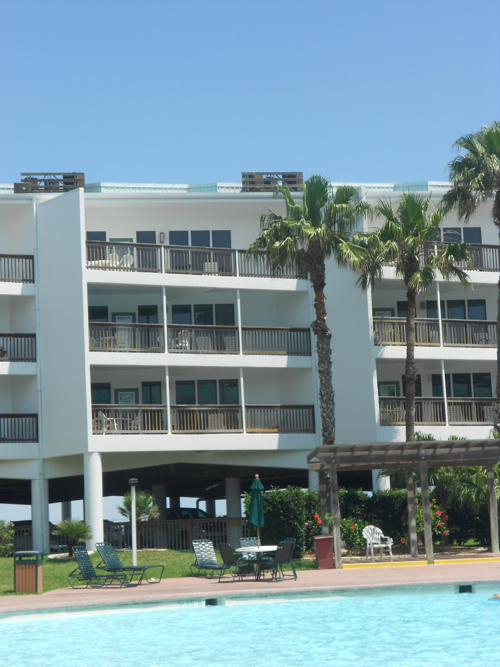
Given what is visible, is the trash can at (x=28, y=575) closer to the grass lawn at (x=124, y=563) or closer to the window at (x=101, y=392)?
the grass lawn at (x=124, y=563)

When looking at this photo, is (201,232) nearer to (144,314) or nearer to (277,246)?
(144,314)

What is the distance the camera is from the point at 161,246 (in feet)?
110

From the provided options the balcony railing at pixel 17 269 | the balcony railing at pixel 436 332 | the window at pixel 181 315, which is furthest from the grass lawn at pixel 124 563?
the balcony railing at pixel 436 332

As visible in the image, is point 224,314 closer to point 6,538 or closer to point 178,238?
point 178,238

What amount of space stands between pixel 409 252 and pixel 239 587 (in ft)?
49.3

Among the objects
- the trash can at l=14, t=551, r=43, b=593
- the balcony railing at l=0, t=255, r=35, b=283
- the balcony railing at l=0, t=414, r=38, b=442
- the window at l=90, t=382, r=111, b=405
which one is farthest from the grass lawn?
the balcony railing at l=0, t=255, r=35, b=283

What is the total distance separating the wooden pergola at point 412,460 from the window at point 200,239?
1368 cm

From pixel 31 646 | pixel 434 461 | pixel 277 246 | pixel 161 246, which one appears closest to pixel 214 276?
pixel 161 246

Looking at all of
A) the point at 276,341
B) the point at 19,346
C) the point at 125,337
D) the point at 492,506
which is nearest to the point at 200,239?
the point at 276,341

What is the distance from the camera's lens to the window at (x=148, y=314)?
1427 inches

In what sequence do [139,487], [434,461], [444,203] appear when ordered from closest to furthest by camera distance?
[434,461] < [444,203] < [139,487]

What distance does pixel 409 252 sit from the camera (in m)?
31.6

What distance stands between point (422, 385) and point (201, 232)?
10392 mm

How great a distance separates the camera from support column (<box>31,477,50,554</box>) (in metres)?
32.6
